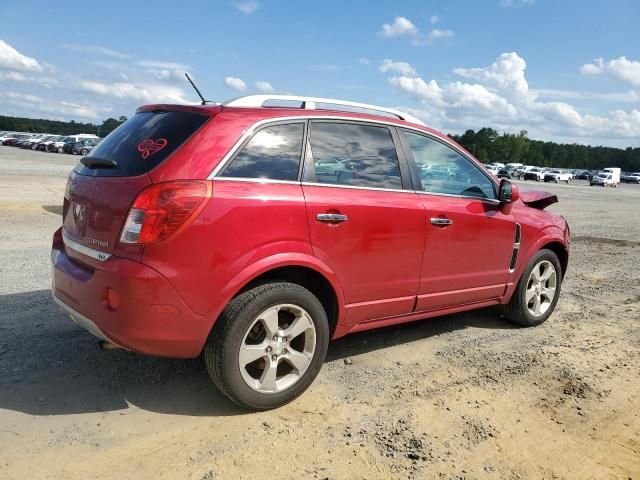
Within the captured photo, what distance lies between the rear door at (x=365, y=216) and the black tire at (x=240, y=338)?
0.33 meters

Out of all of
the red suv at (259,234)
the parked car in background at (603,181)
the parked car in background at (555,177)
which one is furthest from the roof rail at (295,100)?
the parked car in background at (555,177)

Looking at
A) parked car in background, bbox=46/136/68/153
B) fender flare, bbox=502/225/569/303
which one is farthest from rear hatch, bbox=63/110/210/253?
parked car in background, bbox=46/136/68/153

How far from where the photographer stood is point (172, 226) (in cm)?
291

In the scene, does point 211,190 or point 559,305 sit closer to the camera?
point 211,190

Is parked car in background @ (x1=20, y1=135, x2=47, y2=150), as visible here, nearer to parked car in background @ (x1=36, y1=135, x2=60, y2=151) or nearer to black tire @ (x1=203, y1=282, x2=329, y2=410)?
parked car in background @ (x1=36, y1=135, x2=60, y2=151)

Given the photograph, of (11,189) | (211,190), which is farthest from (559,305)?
(11,189)

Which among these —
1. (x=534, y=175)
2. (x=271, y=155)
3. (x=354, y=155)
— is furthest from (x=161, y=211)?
(x=534, y=175)

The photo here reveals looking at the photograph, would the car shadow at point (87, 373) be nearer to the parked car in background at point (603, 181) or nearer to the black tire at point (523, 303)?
the black tire at point (523, 303)

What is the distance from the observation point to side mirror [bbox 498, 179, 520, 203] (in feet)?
15.1

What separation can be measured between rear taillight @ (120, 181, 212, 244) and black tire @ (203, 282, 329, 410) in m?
0.56

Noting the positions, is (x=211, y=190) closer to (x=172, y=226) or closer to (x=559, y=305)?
(x=172, y=226)

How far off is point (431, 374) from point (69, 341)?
9.02 feet

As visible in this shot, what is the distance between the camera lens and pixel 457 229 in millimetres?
4238

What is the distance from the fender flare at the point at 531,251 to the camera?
4.91 metres
